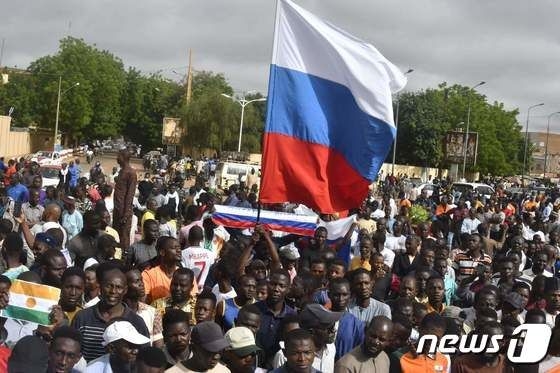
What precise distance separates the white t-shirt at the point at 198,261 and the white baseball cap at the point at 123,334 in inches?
122

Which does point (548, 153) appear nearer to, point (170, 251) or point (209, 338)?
point (170, 251)

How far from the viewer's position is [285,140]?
775cm

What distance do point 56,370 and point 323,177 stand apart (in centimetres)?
378

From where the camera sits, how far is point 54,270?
6.59 m

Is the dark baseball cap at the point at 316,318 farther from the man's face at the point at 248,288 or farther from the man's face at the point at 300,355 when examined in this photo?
the man's face at the point at 248,288

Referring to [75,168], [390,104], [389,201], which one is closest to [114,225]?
[390,104]

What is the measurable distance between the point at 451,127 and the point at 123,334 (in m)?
62.1

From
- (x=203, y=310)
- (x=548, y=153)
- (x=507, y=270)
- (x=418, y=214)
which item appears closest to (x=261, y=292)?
(x=203, y=310)

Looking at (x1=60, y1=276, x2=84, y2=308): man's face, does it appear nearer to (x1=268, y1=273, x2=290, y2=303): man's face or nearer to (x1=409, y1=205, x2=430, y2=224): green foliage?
(x1=268, y1=273, x2=290, y2=303): man's face

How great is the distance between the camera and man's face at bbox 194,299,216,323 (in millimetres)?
6102

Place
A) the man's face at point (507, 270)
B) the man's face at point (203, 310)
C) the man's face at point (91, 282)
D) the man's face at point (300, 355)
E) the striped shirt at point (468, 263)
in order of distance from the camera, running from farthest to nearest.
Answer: the striped shirt at point (468, 263) < the man's face at point (507, 270) < the man's face at point (91, 282) < the man's face at point (203, 310) < the man's face at point (300, 355)

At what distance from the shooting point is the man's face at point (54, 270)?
21.5 feet

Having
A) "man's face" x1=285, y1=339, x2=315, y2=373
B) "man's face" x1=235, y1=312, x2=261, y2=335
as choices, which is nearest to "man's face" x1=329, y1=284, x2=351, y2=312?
"man's face" x1=235, y1=312, x2=261, y2=335

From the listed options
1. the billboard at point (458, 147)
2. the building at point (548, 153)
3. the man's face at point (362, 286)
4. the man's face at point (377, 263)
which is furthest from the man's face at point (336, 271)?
the building at point (548, 153)
